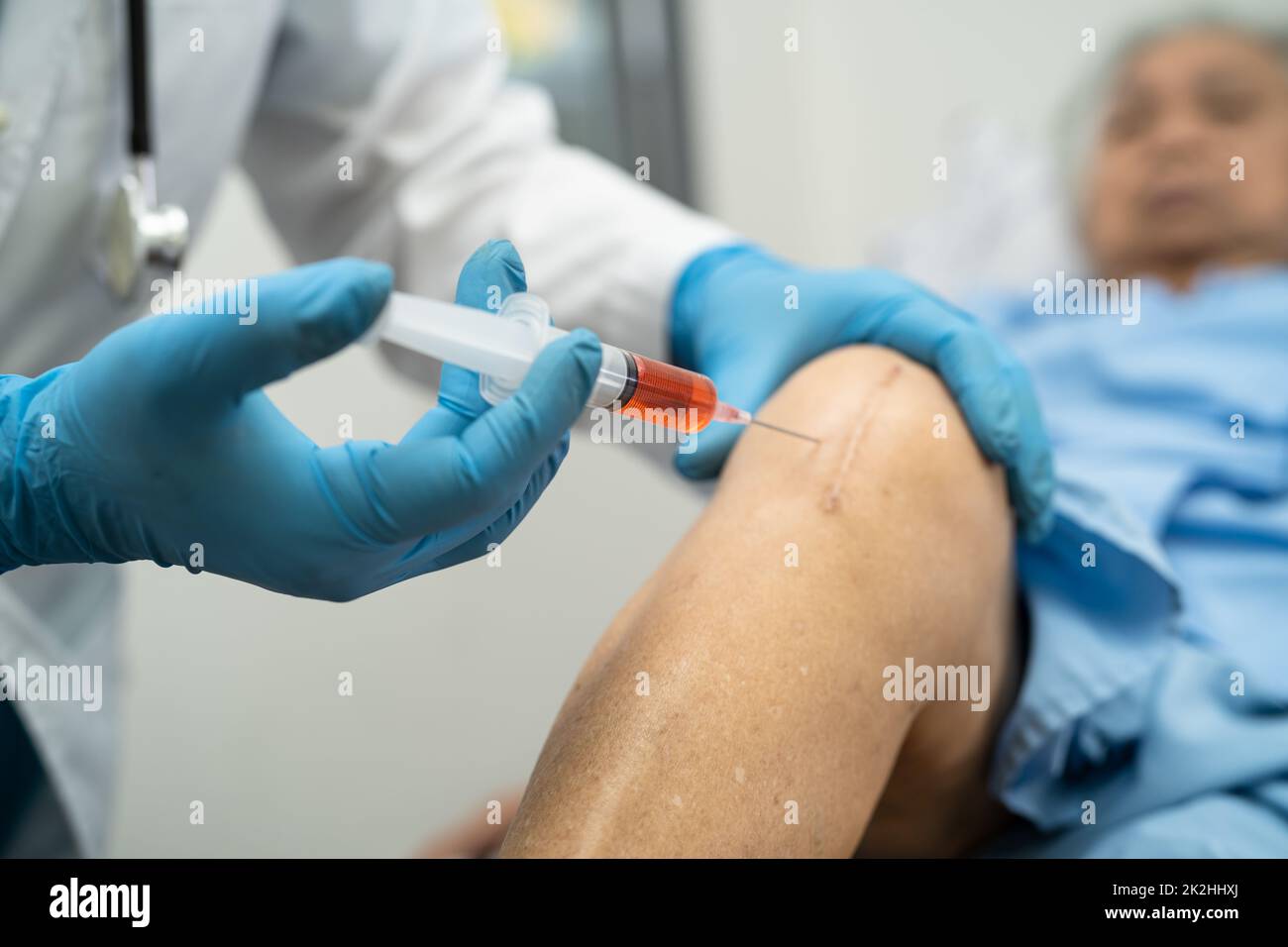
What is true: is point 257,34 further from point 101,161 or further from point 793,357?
point 793,357

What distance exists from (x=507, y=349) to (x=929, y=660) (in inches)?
13.1

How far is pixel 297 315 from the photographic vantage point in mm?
396

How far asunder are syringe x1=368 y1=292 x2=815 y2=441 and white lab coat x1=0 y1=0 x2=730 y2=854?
435 mm

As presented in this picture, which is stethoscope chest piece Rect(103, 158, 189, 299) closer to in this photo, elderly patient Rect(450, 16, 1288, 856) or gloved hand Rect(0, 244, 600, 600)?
gloved hand Rect(0, 244, 600, 600)

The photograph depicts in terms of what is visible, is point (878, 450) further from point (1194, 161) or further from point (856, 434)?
point (1194, 161)

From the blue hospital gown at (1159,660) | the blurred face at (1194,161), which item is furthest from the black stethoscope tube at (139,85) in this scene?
the blurred face at (1194,161)

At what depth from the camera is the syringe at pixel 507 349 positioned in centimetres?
47

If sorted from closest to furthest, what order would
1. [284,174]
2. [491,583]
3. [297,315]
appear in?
[297,315] < [284,174] < [491,583]

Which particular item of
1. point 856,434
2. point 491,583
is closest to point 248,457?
point 856,434

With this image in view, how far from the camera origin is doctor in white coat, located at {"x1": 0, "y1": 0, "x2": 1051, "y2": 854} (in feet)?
1.42

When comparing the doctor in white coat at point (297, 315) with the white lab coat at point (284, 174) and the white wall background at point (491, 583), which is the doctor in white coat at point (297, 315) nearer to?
the white lab coat at point (284, 174)

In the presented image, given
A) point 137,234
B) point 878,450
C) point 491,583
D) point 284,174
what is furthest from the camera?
point 491,583

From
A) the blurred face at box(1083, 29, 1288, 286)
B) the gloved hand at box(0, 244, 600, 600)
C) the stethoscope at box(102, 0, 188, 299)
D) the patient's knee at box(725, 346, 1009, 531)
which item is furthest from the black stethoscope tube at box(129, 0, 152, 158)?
the blurred face at box(1083, 29, 1288, 286)

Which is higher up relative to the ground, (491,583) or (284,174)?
(284,174)
